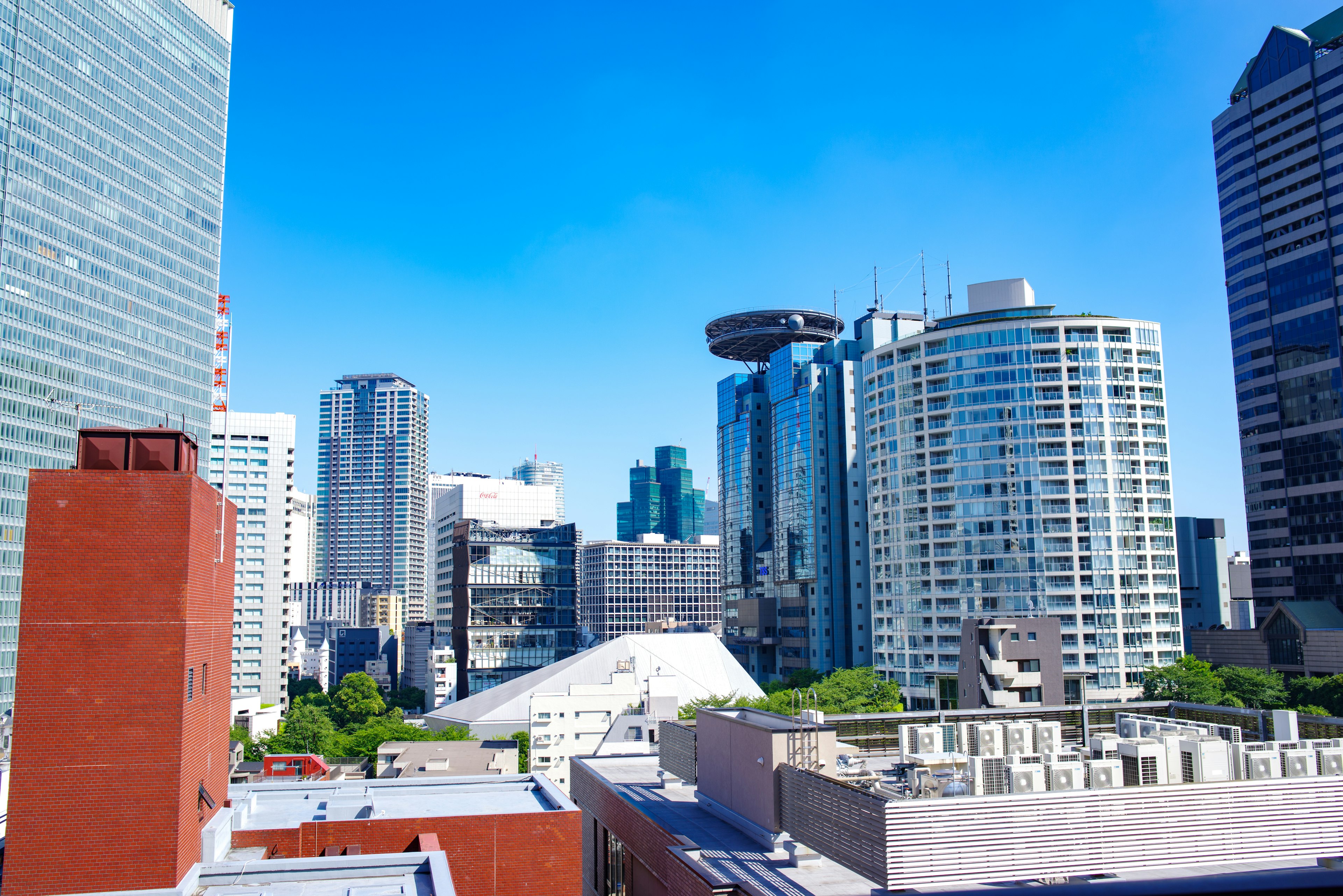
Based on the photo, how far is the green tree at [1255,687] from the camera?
107 metres

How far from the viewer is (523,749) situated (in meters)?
106

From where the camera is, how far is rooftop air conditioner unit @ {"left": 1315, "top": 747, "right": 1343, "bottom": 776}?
30047 millimetres

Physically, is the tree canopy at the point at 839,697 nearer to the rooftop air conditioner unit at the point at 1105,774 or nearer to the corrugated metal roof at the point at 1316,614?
the corrugated metal roof at the point at 1316,614

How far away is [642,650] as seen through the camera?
123m

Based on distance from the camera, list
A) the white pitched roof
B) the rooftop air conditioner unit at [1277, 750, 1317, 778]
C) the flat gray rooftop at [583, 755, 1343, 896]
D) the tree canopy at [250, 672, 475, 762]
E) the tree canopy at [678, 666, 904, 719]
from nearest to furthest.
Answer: the flat gray rooftop at [583, 755, 1343, 896], the rooftop air conditioner unit at [1277, 750, 1317, 778], the tree canopy at [678, 666, 904, 719], the white pitched roof, the tree canopy at [250, 672, 475, 762]

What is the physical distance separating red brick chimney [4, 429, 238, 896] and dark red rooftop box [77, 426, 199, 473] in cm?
6

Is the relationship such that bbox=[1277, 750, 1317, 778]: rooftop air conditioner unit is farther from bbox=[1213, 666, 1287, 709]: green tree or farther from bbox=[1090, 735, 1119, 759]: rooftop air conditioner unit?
bbox=[1213, 666, 1287, 709]: green tree

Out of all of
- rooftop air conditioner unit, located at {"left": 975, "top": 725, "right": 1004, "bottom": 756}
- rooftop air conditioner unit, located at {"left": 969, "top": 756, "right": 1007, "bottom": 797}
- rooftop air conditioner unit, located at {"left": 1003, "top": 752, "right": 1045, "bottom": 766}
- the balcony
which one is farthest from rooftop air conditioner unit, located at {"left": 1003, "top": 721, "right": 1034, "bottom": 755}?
the balcony

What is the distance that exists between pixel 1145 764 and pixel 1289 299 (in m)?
137

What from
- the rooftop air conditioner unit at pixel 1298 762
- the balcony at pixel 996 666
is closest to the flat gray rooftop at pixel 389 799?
the rooftop air conditioner unit at pixel 1298 762

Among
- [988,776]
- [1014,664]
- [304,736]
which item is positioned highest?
[988,776]

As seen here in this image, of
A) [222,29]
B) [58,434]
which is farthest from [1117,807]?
[222,29]

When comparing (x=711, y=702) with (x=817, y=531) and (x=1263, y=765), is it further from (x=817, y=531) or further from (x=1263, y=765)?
(x=1263, y=765)

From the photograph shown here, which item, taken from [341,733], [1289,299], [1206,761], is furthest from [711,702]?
[1289,299]
